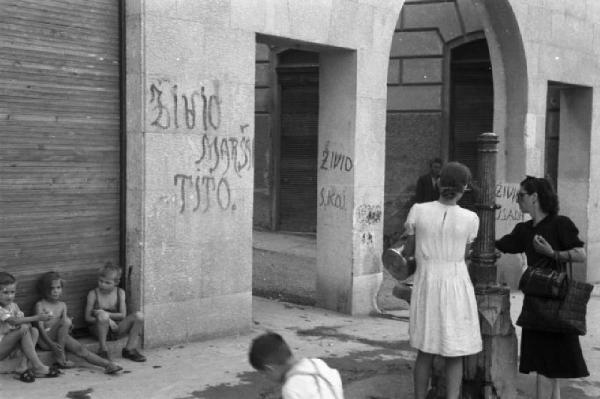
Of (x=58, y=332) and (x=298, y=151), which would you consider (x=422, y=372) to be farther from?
(x=298, y=151)

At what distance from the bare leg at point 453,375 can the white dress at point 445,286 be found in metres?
0.13

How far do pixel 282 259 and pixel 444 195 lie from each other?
8053 millimetres

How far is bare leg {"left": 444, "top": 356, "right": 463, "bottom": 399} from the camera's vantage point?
5250mm

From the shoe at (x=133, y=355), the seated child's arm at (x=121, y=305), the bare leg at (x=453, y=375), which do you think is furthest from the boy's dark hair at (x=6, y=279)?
the bare leg at (x=453, y=375)

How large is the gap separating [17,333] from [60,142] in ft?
5.11

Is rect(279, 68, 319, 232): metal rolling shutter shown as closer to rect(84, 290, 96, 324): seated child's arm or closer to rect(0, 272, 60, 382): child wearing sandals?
rect(84, 290, 96, 324): seated child's arm

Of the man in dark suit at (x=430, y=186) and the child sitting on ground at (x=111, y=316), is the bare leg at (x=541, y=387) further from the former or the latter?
the man in dark suit at (x=430, y=186)

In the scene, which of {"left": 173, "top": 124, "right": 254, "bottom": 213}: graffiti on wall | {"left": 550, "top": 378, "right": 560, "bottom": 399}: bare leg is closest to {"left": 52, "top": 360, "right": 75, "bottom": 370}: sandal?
{"left": 173, "top": 124, "right": 254, "bottom": 213}: graffiti on wall

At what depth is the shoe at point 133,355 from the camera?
659 centimetres

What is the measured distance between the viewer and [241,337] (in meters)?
7.67

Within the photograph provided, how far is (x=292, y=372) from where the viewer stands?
319 cm

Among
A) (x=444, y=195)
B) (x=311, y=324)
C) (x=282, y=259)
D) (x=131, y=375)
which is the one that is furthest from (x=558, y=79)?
(x=131, y=375)

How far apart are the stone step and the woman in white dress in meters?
2.65

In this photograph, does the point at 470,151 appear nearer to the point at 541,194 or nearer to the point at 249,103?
the point at 249,103
